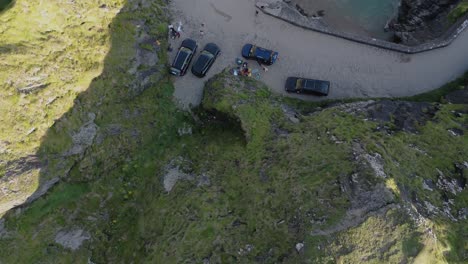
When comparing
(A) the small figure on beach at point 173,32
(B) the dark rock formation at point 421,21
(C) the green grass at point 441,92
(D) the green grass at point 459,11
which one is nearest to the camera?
(C) the green grass at point 441,92

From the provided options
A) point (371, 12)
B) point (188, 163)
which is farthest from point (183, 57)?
point (371, 12)

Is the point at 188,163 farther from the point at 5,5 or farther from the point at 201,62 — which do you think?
the point at 5,5

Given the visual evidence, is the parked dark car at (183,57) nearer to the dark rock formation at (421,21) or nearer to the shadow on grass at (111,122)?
the shadow on grass at (111,122)

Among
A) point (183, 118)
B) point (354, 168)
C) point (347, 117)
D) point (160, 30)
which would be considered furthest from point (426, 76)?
point (160, 30)

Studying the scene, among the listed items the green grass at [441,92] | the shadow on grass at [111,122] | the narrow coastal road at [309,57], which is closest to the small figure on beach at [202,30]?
the narrow coastal road at [309,57]

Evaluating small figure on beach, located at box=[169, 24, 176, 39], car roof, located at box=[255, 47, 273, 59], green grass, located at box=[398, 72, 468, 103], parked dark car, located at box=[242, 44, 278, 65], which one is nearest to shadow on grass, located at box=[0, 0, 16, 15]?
small figure on beach, located at box=[169, 24, 176, 39]

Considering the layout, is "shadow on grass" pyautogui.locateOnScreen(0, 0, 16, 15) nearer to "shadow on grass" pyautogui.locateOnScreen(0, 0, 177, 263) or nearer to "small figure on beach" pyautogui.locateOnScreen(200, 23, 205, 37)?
"shadow on grass" pyautogui.locateOnScreen(0, 0, 177, 263)

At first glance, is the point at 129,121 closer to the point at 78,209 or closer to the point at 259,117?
the point at 78,209
